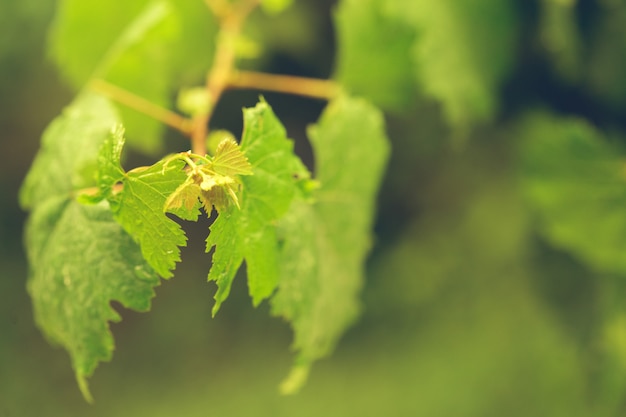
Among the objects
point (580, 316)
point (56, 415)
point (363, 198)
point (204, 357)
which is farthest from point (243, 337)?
point (580, 316)

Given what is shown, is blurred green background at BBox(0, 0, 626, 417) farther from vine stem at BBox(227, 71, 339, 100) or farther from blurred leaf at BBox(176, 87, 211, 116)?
blurred leaf at BBox(176, 87, 211, 116)

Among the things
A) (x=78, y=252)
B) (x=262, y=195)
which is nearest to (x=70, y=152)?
(x=78, y=252)

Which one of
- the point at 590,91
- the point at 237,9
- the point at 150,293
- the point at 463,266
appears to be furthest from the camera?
the point at 463,266

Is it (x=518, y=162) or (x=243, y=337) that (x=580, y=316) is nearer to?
(x=518, y=162)

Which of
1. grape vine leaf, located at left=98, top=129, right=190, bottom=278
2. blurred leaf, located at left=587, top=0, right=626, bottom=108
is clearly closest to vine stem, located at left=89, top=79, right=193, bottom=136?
grape vine leaf, located at left=98, top=129, right=190, bottom=278

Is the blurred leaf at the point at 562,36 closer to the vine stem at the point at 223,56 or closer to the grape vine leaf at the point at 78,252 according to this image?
the vine stem at the point at 223,56
